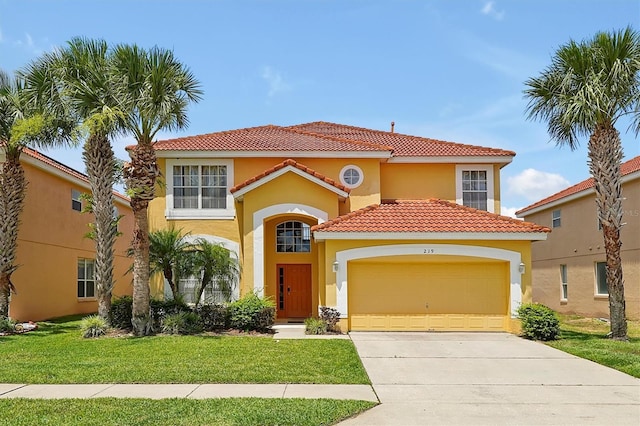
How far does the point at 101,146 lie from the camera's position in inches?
668

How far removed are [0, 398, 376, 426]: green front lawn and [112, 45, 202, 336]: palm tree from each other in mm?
7314

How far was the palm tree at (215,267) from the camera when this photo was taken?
1839 centimetres

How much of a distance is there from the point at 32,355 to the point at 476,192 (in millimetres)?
15803

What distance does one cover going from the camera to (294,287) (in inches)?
829

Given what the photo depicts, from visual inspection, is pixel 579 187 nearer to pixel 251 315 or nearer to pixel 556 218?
pixel 556 218

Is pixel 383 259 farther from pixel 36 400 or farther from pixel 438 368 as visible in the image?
pixel 36 400

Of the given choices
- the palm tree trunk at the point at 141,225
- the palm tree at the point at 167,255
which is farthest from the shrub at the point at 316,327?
the palm tree trunk at the point at 141,225

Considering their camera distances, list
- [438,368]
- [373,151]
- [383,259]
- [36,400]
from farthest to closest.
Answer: [373,151] → [383,259] → [438,368] → [36,400]

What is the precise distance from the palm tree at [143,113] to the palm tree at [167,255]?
4.22ft

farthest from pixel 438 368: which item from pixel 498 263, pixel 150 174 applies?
pixel 150 174

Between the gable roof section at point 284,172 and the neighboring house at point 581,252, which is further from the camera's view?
the neighboring house at point 581,252

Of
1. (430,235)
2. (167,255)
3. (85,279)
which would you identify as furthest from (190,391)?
(85,279)

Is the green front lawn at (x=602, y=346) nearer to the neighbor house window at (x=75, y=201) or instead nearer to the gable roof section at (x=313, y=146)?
the gable roof section at (x=313, y=146)

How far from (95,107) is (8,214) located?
4.69 m
